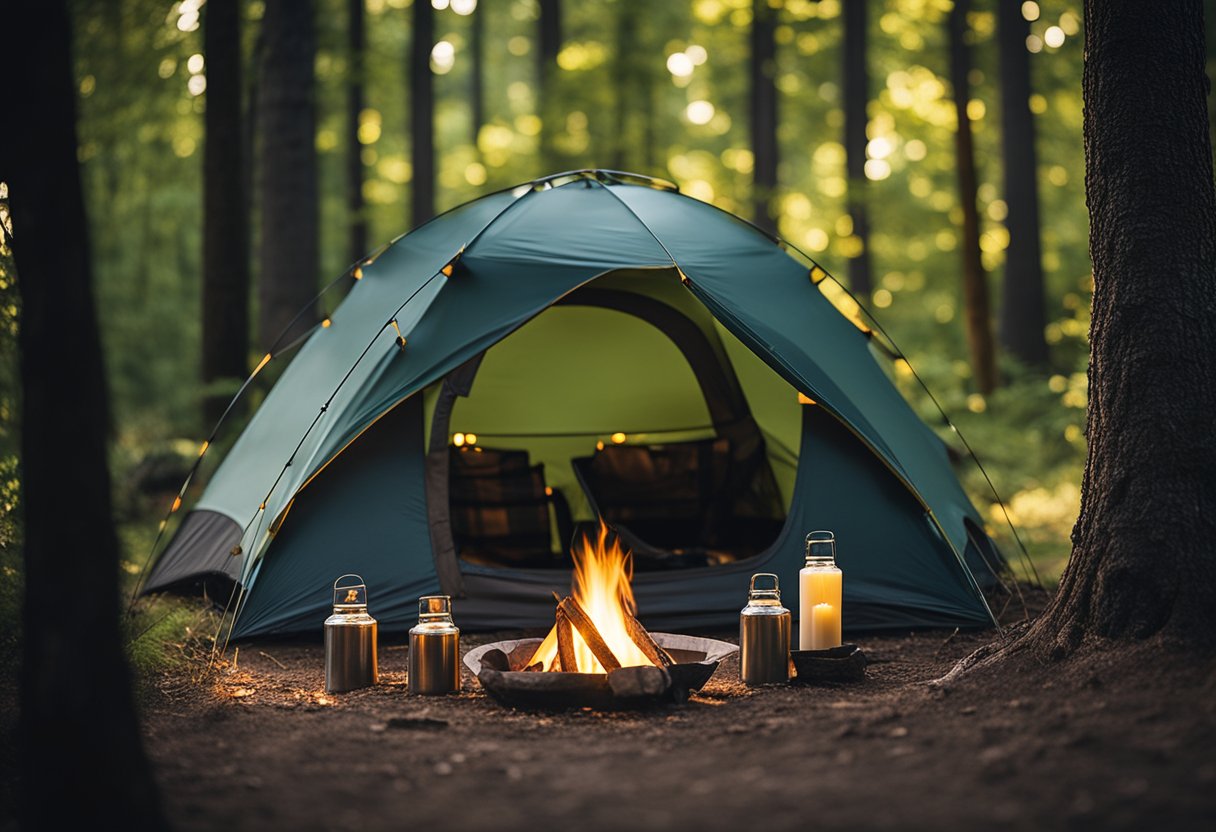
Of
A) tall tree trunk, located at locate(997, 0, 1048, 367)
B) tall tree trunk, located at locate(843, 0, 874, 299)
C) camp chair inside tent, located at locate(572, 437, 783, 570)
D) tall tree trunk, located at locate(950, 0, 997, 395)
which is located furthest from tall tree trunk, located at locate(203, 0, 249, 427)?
tall tree trunk, located at locate(997, 0, 1048, 367)

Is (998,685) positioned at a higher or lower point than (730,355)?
lower

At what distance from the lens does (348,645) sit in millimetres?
4613

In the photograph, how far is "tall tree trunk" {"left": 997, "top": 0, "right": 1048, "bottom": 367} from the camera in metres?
13.3

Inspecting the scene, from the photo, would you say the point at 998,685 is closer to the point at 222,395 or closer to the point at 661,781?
the point at 661,781

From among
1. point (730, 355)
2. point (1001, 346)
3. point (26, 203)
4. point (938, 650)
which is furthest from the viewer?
point (1001, 346)

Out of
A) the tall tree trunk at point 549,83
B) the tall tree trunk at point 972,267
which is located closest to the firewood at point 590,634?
the tall tree trunk at point 972,267

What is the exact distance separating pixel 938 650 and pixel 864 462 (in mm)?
1025

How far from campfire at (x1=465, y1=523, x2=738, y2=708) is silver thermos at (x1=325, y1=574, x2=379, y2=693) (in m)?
0.46

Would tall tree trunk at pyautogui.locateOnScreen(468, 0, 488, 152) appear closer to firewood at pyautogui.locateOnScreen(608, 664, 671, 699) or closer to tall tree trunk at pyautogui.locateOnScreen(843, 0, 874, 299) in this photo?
tall tree trunk at pyautogui.locateOnScreen(843, 0, 874, 299)

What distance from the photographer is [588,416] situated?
7605mm

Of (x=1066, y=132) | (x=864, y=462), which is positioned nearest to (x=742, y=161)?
(x=1066, y=132)

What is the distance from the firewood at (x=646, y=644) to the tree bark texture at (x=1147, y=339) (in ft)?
4.11

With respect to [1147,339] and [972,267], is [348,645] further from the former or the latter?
[972,267]

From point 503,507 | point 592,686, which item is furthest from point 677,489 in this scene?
point 592,686
